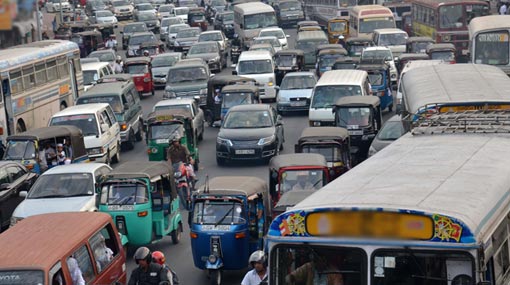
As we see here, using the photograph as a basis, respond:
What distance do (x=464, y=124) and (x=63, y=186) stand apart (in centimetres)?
866

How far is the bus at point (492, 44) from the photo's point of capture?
34.7 metres

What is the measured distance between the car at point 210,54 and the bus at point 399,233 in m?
38.2

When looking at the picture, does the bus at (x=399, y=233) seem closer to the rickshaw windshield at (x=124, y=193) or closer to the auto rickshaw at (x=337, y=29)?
the rickshaw windshield at (x=124, y=193)

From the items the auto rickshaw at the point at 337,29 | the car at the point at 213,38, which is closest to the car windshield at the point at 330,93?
the car at the point at 213,38

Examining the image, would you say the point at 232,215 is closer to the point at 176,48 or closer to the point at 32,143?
the point at 32,143

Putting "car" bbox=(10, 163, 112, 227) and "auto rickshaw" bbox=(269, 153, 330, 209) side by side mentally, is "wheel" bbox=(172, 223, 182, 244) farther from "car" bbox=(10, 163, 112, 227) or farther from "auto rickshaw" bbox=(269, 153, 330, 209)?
"auto rickshaw" bbox=(269, 153, 330, 209)

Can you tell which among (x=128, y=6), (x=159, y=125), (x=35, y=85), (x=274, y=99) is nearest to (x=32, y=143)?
(x=159, y=125)

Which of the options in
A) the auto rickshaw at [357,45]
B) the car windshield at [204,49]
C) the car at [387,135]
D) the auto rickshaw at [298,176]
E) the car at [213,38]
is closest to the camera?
the auto rickshaw at [298,176]

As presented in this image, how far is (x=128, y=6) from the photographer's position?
82.8 meters

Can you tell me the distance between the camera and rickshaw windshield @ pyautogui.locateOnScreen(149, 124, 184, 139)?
28.5 meters

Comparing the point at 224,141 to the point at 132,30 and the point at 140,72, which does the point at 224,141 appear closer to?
the point at 140,72

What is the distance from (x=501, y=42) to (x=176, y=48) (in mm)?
26966

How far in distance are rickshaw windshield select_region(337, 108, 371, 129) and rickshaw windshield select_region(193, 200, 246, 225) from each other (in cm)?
1148

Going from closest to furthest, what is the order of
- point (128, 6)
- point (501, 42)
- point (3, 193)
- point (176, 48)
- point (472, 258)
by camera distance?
point (472, 258) < point (3, 193) < point (501, 42) < point (176, 48) < point (128, 6)
